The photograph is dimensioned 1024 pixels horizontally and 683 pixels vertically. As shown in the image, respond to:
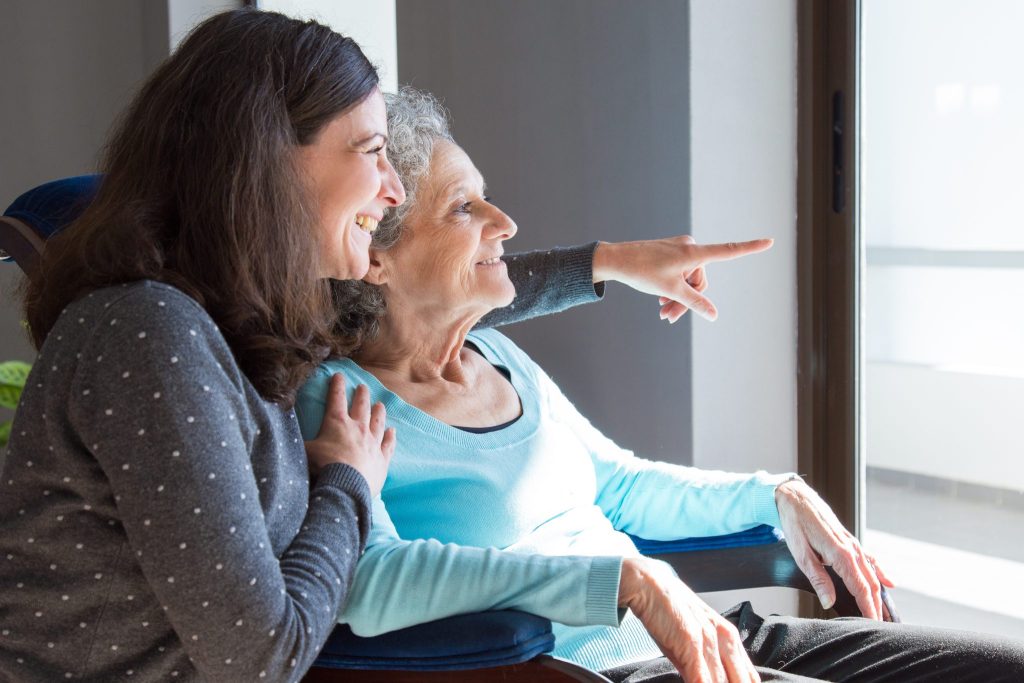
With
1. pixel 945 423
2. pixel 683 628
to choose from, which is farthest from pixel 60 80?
pixel 683 628

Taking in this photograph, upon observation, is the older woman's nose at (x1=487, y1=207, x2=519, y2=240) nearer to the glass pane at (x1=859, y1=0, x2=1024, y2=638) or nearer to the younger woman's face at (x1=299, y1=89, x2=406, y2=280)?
the younger woman's face at (x1=299, y1=89, x2=406, y2=280)

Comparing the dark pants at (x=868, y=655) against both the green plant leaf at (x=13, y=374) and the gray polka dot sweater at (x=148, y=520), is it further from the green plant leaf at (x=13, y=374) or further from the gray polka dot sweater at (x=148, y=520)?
the green plant leaf at (x=13, y=374)

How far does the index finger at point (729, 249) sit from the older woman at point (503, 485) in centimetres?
1

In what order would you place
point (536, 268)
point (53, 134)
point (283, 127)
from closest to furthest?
point (283, 127) < point (536, 268) < point (53, 134)

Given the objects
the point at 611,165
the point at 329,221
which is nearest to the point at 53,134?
the point at 611,165

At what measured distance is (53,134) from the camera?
3.51 metres

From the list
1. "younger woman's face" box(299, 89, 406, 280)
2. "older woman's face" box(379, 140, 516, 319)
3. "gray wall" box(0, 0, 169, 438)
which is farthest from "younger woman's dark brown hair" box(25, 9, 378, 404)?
"gray wall" box(0, 0, 169, 438)

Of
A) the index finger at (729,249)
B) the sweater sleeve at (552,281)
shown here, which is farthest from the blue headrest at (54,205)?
the index finger at (729,249)

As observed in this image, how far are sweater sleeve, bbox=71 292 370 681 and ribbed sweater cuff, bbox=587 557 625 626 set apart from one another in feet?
1.12

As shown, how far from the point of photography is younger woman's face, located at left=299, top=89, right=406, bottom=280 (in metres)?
1.30

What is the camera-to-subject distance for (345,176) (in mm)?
1321

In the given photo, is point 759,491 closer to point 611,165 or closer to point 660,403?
point 660,403

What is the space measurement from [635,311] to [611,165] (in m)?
0.32

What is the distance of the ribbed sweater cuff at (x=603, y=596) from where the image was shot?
1.24 m
